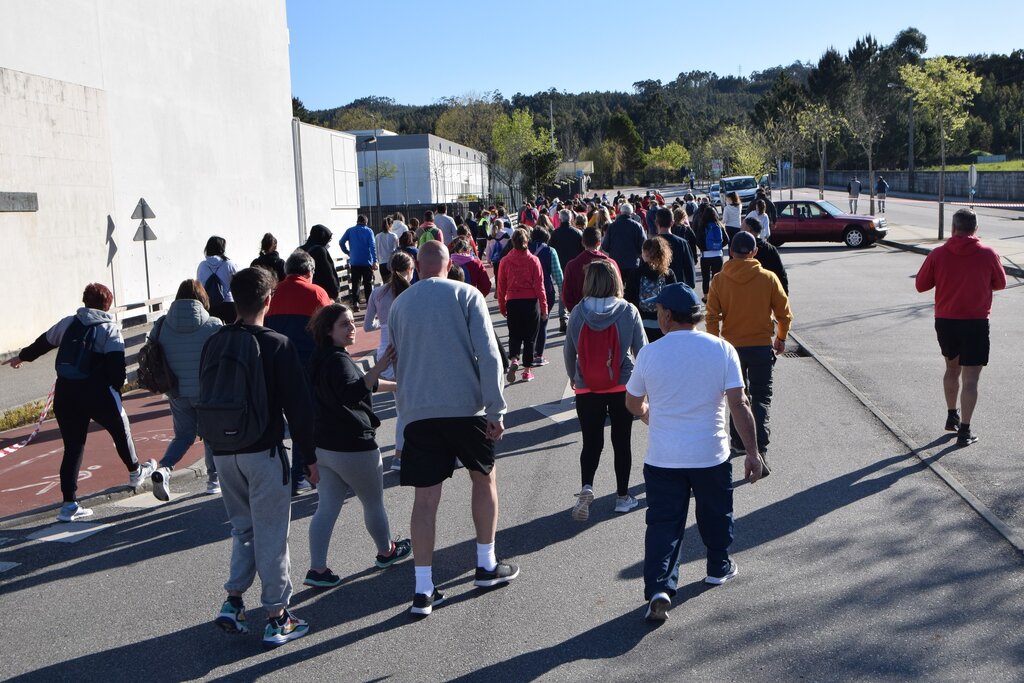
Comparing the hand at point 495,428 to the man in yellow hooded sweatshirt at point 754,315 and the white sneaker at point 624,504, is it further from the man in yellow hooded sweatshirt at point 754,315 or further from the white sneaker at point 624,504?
the man in yellow hooded sweatshirt at point 754,315

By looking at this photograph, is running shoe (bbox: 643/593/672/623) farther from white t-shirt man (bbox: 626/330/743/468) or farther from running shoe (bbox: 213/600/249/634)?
running shoe (bbox: 213/600/249/634)

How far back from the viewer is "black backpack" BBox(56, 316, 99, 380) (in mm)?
7180

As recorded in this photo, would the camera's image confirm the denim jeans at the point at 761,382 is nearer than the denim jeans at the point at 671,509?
No

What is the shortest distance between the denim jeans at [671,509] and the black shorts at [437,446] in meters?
0.90

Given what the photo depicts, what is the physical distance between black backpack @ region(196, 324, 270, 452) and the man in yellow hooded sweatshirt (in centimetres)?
396

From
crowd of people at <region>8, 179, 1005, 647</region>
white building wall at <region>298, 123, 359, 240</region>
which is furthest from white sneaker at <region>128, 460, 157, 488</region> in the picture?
white building wall at <region>298, 123, 359, 240</region>

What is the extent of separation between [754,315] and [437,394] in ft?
11.2

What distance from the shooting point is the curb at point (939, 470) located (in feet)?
20.0

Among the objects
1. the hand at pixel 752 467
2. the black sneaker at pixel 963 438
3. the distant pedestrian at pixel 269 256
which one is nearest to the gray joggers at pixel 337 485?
the hand at pixel 752 467

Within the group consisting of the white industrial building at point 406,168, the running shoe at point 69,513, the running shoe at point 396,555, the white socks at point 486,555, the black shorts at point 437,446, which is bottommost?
the running shoe at point 69,513

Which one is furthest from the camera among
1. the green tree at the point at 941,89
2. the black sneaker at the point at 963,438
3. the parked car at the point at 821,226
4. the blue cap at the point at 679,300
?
the green tree at the point at 941,89

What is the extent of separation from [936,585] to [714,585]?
116 cm

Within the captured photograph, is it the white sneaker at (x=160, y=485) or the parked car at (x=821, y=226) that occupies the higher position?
the parked car at (x=821, y=226)

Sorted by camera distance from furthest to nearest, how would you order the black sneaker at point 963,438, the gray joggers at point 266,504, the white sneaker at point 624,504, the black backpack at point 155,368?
1. the black sneaker at point 963,438
2. the black backpack at point 155,368
3. the white sneaker at point 624,504
4. the gray joggers at point 266,504
